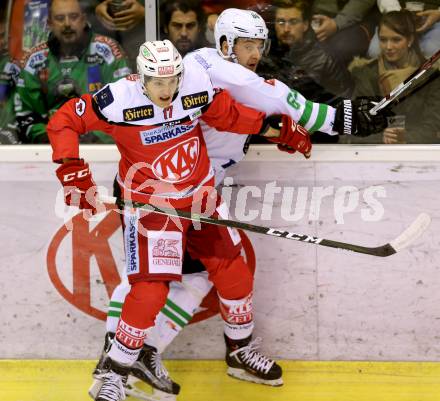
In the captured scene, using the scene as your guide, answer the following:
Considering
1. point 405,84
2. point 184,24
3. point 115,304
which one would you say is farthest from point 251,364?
point 184,24

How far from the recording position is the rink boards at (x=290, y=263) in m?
3.87

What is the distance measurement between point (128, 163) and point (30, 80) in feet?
2.06

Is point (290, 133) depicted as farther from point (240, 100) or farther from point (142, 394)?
point (142, 394)

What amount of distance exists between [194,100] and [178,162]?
0.82 feet

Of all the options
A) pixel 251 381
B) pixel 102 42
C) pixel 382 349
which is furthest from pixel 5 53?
pixel 382 349

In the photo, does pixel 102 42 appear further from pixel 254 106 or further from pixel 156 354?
pixel 156 354

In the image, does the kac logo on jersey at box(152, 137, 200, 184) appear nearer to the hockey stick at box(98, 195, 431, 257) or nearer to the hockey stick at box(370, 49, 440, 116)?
the hockey stick at box(98, 195, 431, 257)

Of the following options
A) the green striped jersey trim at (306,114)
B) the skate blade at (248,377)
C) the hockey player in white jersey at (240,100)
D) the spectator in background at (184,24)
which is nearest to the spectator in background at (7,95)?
the spectator in background at (184,24)

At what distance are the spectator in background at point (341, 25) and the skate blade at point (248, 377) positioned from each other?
134cm

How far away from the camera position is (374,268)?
393cm

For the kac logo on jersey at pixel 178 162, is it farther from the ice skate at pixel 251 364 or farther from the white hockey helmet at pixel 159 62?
the ice skate at pixel 251 364

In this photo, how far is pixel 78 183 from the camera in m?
3.46

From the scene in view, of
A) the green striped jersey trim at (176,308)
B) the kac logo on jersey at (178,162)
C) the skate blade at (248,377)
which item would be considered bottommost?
the skate blade at (248,377)

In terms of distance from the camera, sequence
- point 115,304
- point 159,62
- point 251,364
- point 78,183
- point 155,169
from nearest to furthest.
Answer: point 159,62
point 78,183
point 155,169
point 115,304
point 251,364
